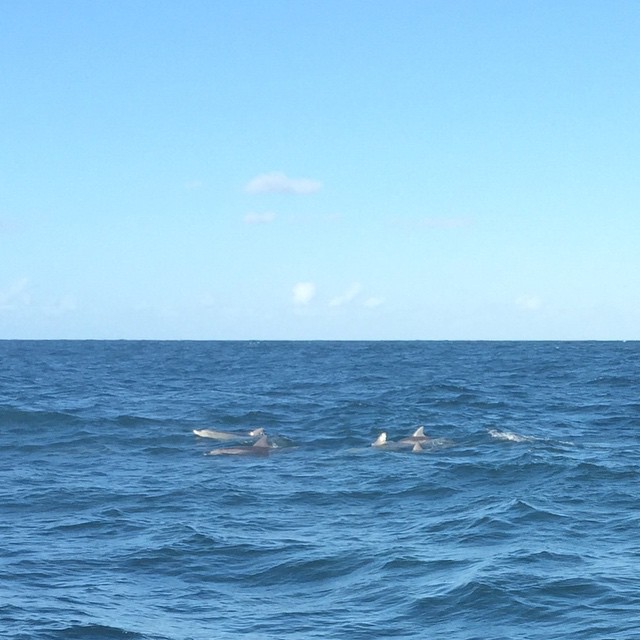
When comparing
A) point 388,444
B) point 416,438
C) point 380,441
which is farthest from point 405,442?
point 380,441

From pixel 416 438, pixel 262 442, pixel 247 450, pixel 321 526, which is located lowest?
pixel 321 526

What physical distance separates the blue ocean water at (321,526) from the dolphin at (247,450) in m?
0.42

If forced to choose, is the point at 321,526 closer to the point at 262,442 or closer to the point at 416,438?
the point at 262,442

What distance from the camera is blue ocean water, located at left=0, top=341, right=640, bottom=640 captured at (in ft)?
47.5

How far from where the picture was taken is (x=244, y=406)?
1873 inches

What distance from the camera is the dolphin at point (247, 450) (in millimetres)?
31078

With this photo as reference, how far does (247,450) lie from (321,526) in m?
11.2

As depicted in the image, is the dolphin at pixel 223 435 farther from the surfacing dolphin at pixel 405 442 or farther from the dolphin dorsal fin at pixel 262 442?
the surfacing dolphin at pixel 405 442

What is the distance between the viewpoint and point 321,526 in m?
20.6

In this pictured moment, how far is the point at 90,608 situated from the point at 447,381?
166 feet

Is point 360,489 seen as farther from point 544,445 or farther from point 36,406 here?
point 36,406

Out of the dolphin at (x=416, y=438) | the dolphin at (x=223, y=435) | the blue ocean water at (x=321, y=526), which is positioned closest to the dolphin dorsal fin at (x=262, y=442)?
the blue ocean water at (x=321, y=526)

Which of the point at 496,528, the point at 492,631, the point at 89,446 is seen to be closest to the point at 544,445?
the point at 496,528

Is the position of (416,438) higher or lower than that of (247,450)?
higher
